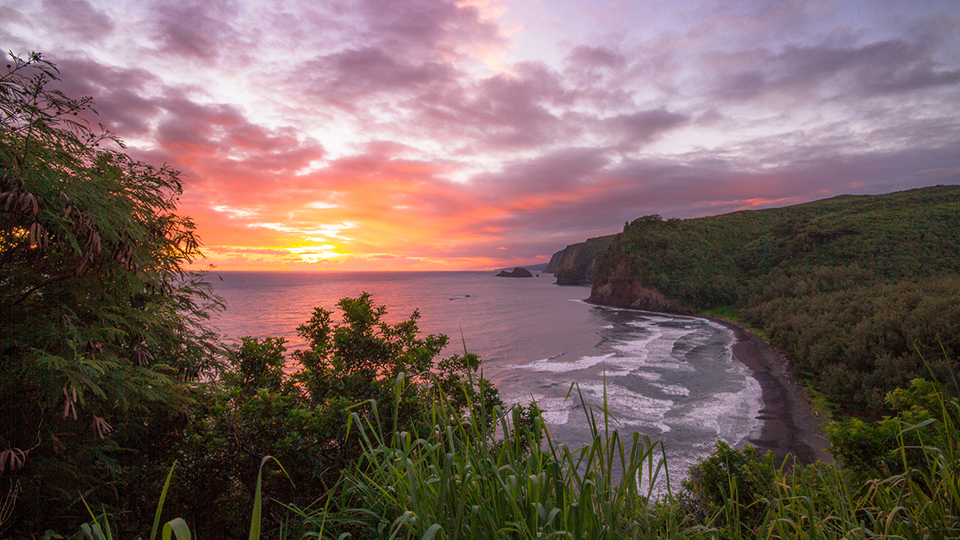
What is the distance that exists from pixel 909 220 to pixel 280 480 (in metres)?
66.4

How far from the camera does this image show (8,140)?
13.6 feet

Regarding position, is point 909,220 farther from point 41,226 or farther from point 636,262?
point 41,226

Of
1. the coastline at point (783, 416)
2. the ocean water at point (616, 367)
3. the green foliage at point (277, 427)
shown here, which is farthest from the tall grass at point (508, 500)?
the coastline at point (783, 416)

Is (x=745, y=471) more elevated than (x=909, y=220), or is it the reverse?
(x=909, y=220)

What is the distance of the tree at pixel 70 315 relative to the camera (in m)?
3.98

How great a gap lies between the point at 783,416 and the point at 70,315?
23072 mm

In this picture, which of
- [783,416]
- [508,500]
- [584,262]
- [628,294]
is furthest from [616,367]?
[584,262]

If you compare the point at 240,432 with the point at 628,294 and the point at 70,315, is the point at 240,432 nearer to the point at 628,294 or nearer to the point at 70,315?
the point at 70,315

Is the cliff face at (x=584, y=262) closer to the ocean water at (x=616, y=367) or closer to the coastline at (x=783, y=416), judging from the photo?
the ocean water at (x=616, y=367)

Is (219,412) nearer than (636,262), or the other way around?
(219,412)

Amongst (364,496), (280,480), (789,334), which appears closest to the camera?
(364,496)

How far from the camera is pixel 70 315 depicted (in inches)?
181

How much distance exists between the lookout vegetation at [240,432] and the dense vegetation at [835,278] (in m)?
1.25

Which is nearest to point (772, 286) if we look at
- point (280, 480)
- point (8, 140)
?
point (280, 480)
